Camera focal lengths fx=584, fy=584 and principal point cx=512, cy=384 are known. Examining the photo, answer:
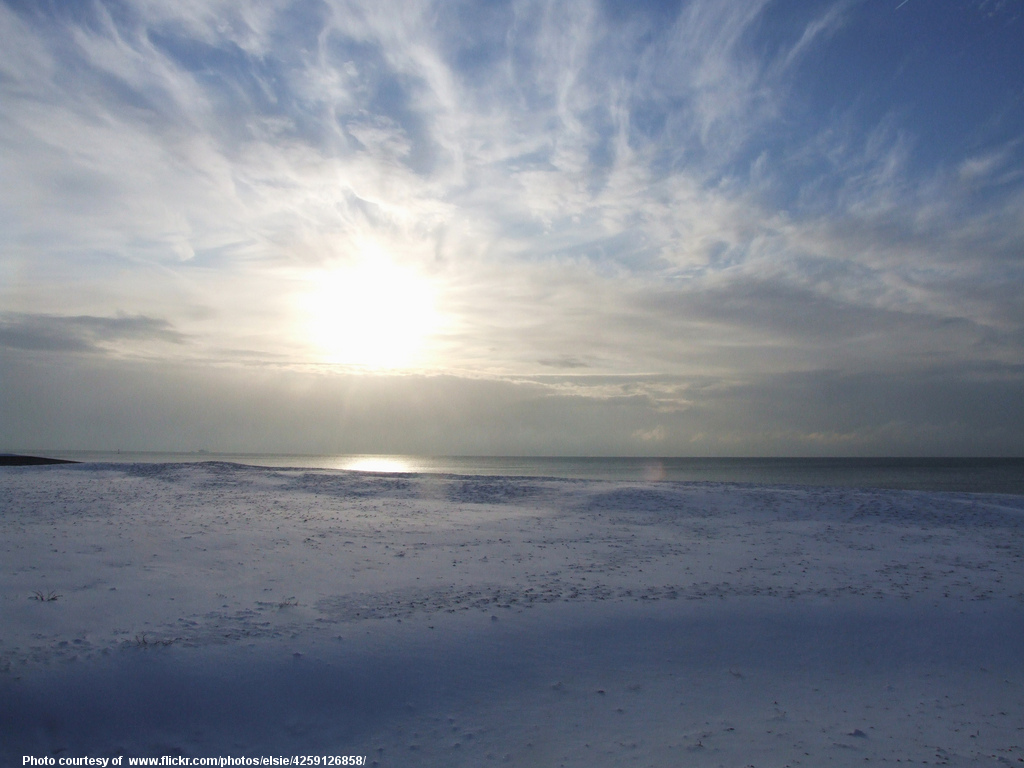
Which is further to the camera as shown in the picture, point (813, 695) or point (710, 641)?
point (710, 641)

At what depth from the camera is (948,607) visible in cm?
1220

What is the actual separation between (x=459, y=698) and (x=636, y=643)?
3.43 meters

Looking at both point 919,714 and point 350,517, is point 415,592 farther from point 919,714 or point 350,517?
point 350,517

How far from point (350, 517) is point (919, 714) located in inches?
712

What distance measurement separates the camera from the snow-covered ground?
25.2 ft

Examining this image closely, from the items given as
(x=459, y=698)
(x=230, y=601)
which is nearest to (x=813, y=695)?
(x=459, y=698)

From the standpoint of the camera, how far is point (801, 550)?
17438mm

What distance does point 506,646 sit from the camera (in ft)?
32.8

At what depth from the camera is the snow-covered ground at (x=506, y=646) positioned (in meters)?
7.67

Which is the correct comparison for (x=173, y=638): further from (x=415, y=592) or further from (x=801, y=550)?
(x=801, y=550)

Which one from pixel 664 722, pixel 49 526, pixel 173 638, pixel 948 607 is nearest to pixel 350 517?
pixel 49 526

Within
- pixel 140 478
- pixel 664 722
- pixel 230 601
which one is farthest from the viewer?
pixel 140 478

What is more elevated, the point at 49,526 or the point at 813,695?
the point at 49,526

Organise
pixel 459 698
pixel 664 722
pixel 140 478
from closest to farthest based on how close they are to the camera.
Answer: pixel 664 722
pixel 459 698
pixel 140 478
